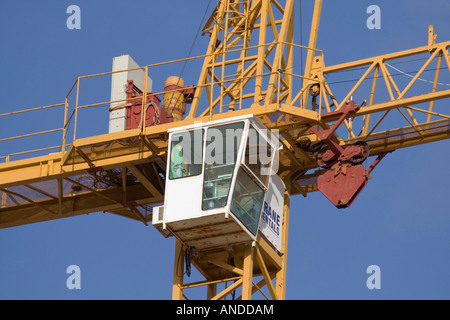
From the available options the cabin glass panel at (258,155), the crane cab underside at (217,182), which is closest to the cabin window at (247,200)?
the crane cab underside at (217,182)

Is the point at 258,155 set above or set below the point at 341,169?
below

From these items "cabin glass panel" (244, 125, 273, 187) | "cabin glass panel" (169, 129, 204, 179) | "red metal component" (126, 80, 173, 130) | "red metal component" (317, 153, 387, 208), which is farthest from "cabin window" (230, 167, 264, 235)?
"red metal component" (126, 80, 173, 130)

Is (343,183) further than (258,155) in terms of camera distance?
Yes

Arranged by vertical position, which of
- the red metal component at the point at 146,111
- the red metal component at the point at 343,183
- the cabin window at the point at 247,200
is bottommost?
the cabin window at the point at 247,200

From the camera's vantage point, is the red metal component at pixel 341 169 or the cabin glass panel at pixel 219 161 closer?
the cabin glass panel at pixel 219 161

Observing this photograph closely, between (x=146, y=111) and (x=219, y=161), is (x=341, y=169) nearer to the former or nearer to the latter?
(x=219, y=161)

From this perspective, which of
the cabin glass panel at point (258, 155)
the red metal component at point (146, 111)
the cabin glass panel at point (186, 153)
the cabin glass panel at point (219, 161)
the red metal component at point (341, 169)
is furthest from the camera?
the red metal component at point (146, 111)

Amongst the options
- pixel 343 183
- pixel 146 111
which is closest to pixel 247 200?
pixel 343 183

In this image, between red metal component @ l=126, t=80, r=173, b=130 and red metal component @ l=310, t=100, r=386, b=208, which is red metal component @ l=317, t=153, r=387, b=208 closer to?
red metal component @ l=310, t=100, r=386, b=208

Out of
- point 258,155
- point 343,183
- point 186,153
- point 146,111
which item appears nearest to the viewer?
point 186,153

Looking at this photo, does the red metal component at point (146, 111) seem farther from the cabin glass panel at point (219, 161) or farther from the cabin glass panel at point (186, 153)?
the cabin glass panel at point (219, 161)

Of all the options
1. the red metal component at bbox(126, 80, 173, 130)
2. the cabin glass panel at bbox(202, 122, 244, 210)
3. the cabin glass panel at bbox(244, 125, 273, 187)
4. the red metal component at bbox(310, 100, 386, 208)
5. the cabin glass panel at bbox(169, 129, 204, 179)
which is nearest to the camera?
the cabin glass panel at bbox(202, 122, 244, 210)

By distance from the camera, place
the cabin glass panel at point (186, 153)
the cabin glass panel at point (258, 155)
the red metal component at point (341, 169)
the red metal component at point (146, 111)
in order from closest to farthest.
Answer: the cabin glass panel at point (258, 155), the cabin glass panel at point (186, 153), the red metal component at point (341, 169), the red metal component at point (146, 111)

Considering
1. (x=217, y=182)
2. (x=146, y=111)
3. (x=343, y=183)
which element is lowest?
(x=217, y=182)
